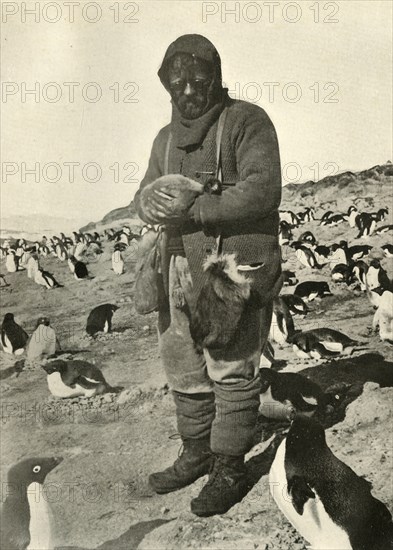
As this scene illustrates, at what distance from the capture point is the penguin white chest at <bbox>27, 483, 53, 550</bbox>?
78.9 inches

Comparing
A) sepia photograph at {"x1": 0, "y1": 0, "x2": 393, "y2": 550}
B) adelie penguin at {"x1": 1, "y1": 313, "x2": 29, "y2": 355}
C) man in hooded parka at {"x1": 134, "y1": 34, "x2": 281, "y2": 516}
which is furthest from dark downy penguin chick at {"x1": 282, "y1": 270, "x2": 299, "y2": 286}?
adelie penguin at {"x1": 1, "y1": 313, "x2": 29, "y2": 355}

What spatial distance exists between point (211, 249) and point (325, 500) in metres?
0.81

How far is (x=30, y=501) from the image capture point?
2.05 meters

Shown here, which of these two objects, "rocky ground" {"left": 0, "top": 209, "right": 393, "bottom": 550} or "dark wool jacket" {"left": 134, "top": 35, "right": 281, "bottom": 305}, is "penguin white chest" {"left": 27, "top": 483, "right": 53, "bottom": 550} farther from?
"dark wool jacket" {"left": 134, "top": 35, "right": 281, "bottom": 305}

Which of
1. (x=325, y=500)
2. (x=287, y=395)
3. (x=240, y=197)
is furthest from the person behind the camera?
(x=287, y=395)

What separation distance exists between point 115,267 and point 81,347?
11.0 inches

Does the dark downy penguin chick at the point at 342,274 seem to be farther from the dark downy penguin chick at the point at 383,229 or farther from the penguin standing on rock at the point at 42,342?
the penguin standing on rock at the point at 42,342

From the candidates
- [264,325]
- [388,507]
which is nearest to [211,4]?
[264,325]

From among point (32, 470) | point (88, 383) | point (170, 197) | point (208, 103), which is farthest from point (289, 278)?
point (32, 470)

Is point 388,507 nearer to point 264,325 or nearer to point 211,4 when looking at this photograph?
point 264,325

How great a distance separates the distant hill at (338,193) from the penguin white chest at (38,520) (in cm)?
84

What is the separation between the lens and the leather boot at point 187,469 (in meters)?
2.01

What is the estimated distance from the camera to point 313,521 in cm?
192

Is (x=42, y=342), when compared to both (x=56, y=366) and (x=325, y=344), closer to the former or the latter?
(x=56, y=366)
